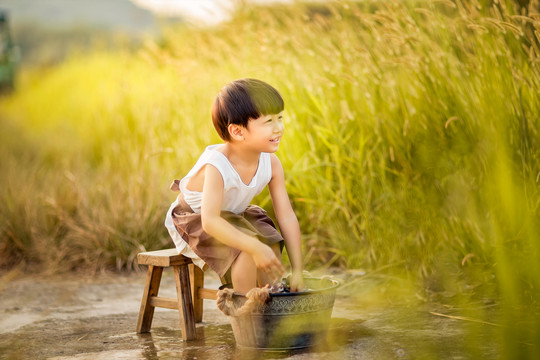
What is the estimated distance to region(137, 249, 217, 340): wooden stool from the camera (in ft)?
11.2

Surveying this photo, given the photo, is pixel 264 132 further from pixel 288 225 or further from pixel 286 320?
pixel 286 320

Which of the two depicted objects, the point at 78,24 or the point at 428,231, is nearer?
the point at 428,231

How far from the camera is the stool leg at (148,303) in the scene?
3576mm

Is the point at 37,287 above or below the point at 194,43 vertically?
below

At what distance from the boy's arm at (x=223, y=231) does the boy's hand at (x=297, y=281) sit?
0.16m

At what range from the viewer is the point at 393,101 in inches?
173

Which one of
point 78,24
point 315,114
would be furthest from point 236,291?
point 78,24

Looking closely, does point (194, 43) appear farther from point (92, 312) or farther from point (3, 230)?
point (92, 312)

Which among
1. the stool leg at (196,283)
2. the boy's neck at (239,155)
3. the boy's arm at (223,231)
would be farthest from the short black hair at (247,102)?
the stool leg at (196,283)

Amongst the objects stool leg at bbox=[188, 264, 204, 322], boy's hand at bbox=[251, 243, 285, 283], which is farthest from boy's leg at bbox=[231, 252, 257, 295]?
stool leg at bbox=[188, 264, 204, 322]

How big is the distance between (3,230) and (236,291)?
3224 millimetres

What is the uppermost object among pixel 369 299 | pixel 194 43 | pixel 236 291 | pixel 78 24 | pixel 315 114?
pixel 78 24

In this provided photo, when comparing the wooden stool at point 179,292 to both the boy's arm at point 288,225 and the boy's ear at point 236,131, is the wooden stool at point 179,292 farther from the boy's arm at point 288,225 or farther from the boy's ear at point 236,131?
the boy's ear at point 236,131

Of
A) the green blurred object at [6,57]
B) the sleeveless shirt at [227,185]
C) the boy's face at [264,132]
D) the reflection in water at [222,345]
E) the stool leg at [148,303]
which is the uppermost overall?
the green blurred object at [6,57]
